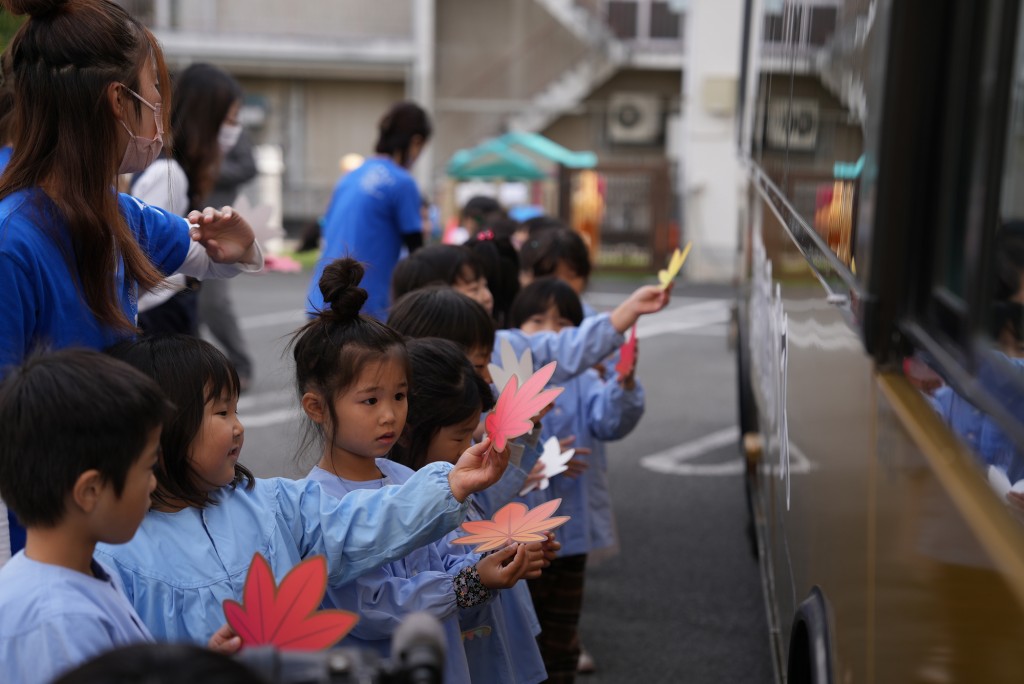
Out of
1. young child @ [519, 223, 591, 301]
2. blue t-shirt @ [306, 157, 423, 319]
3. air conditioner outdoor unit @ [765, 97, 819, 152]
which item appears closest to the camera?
air conditioner outdoor unit @ [765, 97, 819, 152]

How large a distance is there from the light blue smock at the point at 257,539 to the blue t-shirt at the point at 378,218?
3.24 m

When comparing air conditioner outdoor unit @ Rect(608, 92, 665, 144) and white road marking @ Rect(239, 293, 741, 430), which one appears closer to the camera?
white road marking @ Rect(239, 293, 741, 430)

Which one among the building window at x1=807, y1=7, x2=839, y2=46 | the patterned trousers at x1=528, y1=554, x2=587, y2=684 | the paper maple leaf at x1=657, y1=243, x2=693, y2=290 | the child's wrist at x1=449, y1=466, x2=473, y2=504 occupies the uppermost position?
the building window at x1=807, y1=7, x2=839, y2=46

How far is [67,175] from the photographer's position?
226 cm

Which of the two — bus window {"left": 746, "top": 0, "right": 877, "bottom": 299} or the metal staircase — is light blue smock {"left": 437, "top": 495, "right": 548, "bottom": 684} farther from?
the metal staircase

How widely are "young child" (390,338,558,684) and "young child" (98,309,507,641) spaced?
519mm

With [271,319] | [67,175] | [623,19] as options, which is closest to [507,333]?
[67,175]

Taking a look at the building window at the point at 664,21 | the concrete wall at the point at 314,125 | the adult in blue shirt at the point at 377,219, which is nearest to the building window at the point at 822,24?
the adult in blue shirt at the point at 377,219

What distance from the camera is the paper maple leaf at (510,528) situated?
2209mm

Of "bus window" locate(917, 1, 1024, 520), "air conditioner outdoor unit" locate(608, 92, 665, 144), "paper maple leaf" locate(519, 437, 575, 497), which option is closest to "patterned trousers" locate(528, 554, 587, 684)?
"paper maple leaf" locate(519, 437, 575, 497)

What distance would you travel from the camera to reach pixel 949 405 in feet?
4.93

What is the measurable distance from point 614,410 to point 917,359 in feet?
7.46

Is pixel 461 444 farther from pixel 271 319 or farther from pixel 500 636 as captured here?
pixel 271 319

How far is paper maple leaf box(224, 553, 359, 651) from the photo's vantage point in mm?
1574
